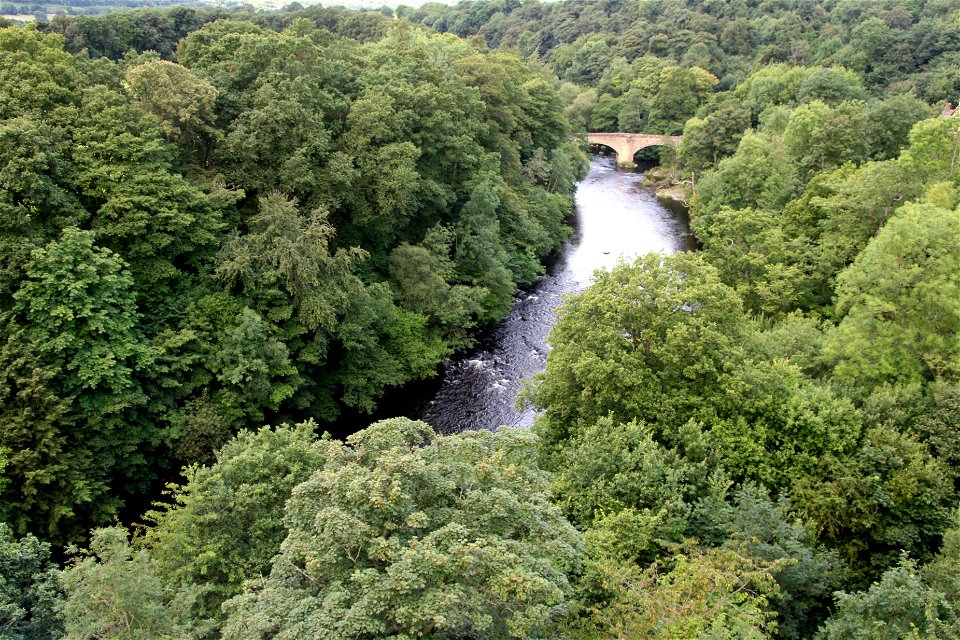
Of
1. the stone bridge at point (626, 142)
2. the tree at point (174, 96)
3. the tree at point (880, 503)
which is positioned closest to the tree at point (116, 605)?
the tree at point (880, 503)

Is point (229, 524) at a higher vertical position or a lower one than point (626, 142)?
lower

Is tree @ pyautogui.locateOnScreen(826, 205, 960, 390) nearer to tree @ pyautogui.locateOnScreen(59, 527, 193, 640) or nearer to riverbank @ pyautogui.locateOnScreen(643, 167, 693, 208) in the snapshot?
tree @ pyautogui.locateOnScreen(59, 527, 193, 640)

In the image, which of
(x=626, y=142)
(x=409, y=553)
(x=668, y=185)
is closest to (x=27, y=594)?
(x=409, y=553)

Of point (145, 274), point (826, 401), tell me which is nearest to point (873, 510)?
point (826, 401)

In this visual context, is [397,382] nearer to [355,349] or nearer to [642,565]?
[355,349]

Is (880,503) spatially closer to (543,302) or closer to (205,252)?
(205,252)

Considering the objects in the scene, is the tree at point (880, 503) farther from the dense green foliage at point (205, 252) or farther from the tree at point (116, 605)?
the dense green foliage at point (205, 252)

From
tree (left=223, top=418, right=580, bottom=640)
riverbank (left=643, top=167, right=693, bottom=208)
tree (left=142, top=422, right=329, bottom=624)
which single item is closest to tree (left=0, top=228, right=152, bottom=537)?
tree (left=142, top=422, right=329, bottom=624)
